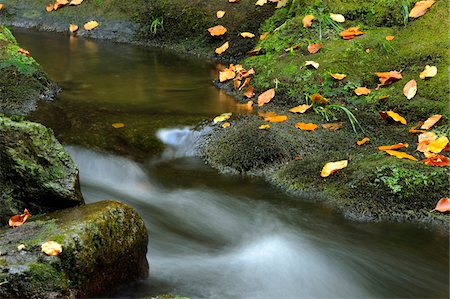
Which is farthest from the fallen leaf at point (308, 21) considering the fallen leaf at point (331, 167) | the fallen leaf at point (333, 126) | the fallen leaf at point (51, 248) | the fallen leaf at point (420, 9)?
the fallen leaf at point (51, 248)

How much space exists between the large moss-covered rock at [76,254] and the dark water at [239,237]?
0.66 ft

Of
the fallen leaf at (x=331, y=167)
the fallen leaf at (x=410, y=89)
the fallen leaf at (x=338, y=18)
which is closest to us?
the fallen leaf at (x=331, y=167)

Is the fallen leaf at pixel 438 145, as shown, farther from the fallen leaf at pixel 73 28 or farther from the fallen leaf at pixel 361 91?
the fallen leaf at pixel 73 28

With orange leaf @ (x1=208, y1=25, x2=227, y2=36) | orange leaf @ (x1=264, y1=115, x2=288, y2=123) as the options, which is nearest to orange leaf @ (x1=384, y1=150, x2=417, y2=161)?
orange leaf @ (x1=264, y1=115, x2=288, y2=123)

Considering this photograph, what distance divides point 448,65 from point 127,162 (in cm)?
325

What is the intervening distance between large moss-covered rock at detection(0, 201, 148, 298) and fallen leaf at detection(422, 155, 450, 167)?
7.43 ft

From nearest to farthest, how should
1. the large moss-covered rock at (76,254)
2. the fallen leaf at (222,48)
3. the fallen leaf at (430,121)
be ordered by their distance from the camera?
the large moss-covered rock at (76,254) → the fallen leaf at (430,121) → the fallen leaf at (222,48)

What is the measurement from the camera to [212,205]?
4.25 m

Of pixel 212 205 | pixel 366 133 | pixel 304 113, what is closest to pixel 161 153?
pixel 212 205

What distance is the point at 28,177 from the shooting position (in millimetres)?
3332

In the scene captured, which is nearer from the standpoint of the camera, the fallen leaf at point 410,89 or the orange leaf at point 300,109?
the fallen leaf at point 410,89

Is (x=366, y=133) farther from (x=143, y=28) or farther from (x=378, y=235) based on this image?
(x=143, y=28)

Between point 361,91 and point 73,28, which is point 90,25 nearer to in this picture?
point 73,28

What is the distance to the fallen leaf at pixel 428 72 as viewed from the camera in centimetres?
534
